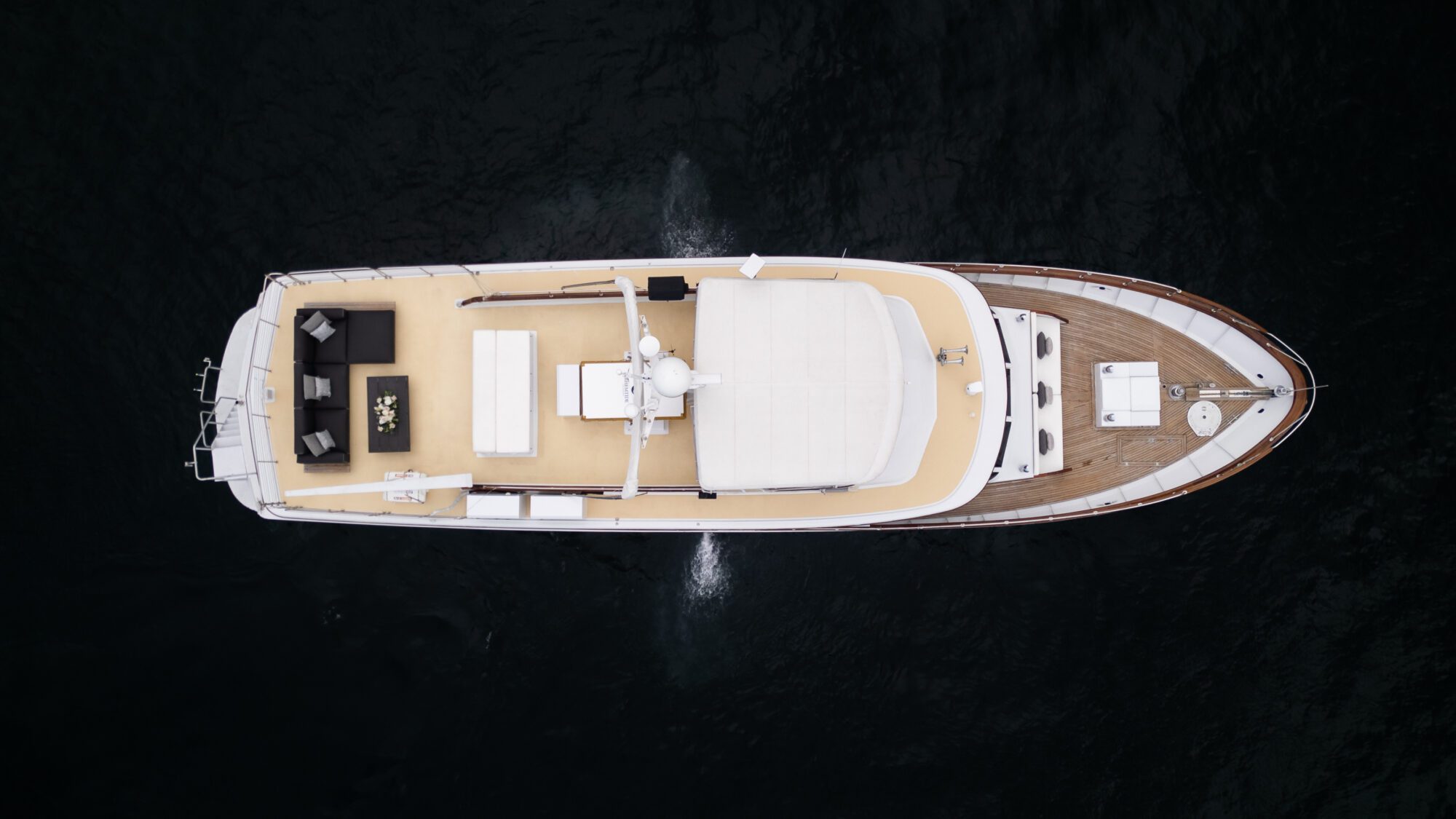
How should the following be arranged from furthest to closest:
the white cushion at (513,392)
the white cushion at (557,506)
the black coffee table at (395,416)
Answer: the black coffee table at (395,416) → the white cushion at (557,506) → the white cushion at (513,392)

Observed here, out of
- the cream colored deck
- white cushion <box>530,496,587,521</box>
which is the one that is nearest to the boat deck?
the cream colored deck

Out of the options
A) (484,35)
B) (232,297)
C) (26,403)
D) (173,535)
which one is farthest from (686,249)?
(26,403)

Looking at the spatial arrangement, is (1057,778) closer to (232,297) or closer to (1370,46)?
(1370,46)

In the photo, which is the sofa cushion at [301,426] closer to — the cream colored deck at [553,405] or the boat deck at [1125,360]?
the cream colored deck at [553,405]

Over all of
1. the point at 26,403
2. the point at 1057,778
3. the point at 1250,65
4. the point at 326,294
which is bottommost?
the point at 1057,778

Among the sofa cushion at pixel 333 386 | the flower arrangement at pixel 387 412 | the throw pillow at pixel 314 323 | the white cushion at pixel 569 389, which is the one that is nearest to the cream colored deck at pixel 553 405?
the sofa cushion at pixel 333 386

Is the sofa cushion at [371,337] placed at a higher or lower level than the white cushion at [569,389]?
higher

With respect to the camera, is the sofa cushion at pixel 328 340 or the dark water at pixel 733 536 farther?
the dark water at pixel 733 536

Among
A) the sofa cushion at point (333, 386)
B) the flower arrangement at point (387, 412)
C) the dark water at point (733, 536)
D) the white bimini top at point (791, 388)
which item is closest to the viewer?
the white bimini top at point (791, 388)
